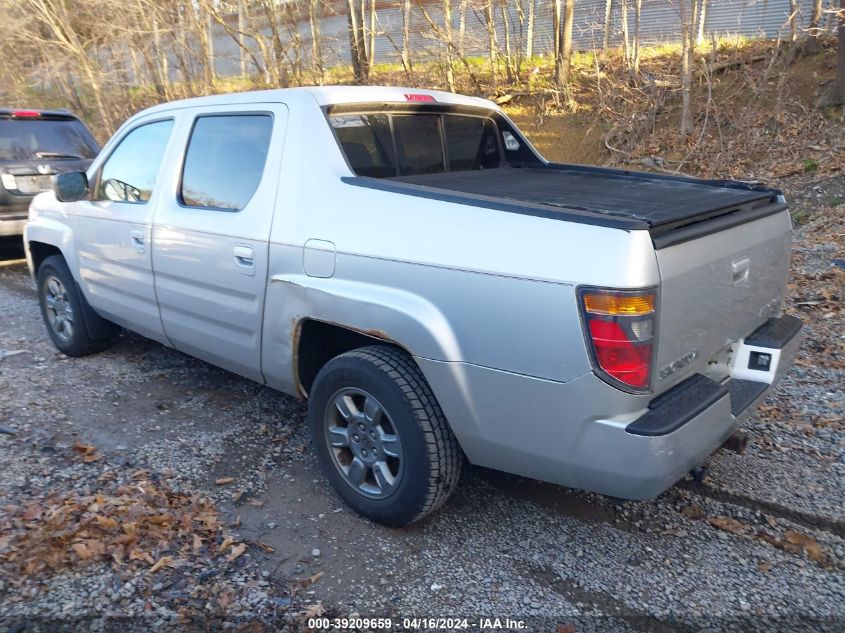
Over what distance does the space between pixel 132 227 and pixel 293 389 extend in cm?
172

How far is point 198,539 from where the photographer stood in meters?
3.06

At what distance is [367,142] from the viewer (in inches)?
143

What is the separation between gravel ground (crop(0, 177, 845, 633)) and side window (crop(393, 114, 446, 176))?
1.71 metres

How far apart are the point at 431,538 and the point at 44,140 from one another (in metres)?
7.69

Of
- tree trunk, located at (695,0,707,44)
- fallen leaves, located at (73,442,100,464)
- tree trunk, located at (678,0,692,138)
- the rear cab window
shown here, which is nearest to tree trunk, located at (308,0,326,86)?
tree trunk, located at (695,0,707,44)

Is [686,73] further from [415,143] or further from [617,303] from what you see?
[617,303]

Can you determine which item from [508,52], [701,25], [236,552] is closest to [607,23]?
[701,25]

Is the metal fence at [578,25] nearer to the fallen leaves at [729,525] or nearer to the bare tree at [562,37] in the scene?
the bare tree at [562,37]

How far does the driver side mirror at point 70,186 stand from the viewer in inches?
191

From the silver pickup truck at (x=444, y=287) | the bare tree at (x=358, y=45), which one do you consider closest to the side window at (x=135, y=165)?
the silver pickup truck at (x=444, y=287)

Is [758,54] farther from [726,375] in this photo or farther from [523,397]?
[523,397]

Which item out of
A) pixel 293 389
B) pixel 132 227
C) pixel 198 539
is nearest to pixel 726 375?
pixel 293 389

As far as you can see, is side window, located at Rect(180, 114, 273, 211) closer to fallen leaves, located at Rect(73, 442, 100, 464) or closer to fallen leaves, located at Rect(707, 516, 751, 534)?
fallen leaves, located at Rect(73, 442, 100, 464)

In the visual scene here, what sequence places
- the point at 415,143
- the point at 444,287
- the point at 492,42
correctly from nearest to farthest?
the point at 444,287, the point at 415,143, the point at 492,42
